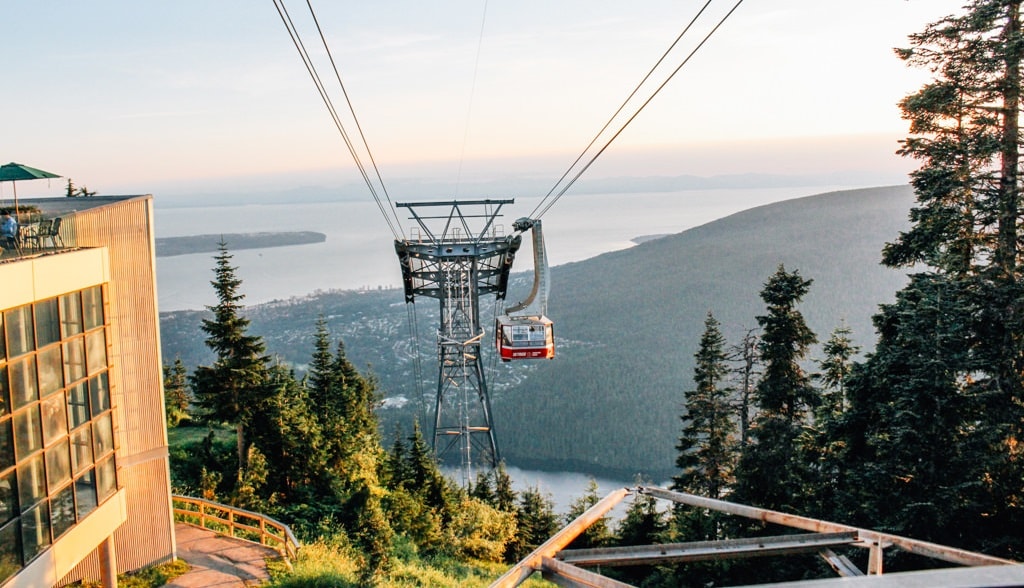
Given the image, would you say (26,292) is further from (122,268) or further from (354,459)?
(354,459)

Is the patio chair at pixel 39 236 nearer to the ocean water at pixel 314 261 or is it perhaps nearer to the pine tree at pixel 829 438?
the pine tree at pixel 829 438

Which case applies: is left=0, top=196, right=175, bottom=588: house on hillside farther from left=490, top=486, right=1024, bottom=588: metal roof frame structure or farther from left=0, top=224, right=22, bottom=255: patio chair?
left=490, top=486, right=1024, bottom=588: metal roof frame structure

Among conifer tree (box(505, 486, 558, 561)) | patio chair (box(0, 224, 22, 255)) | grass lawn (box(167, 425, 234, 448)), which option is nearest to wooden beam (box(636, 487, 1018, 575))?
patio chair (box(0, 224, 22, 255))

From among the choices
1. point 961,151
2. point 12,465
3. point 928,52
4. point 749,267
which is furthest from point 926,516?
point 749,267

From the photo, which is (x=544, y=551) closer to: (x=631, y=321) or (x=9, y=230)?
(x=9, y=230)

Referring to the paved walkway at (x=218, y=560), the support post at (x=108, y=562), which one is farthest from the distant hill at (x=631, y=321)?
the support post at (x=108, y=562)
